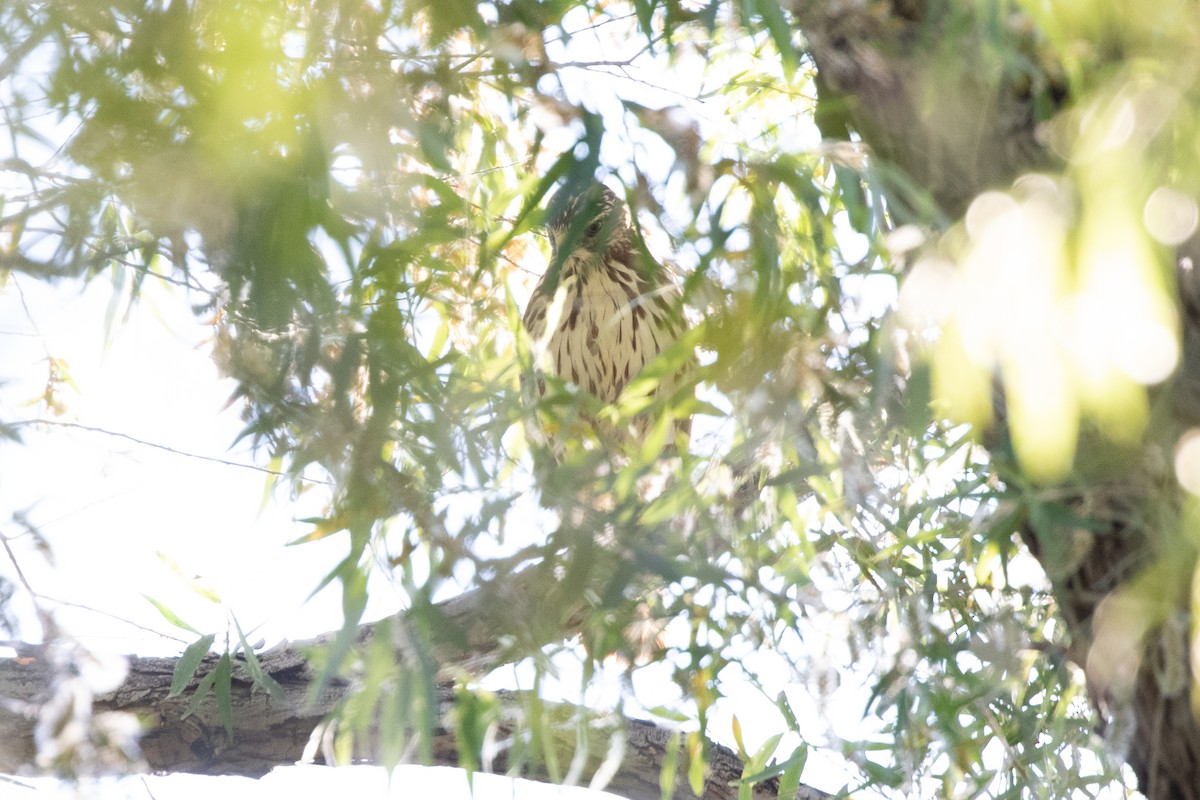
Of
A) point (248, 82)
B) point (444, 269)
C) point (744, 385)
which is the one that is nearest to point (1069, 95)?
point (744, 385)

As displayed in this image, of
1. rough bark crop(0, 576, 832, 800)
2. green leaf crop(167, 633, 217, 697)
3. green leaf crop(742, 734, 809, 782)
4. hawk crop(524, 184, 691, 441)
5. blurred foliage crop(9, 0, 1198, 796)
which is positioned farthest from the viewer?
hawk crop(524, 184, 691, 441)

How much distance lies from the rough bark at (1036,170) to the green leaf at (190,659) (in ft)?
3.86

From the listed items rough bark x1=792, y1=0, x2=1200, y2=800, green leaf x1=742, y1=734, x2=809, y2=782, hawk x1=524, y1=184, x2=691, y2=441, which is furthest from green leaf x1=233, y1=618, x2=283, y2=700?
hawk x1=524, y1=184, x2=691, y2=441

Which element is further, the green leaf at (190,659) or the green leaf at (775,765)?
the green leaf at (190,659)

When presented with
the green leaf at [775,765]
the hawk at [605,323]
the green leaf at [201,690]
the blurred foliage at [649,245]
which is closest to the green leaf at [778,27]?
the blurred foliage at [649,245]

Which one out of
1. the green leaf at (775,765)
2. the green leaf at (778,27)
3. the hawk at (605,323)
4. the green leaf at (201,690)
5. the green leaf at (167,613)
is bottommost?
the green leaf at (775,765)

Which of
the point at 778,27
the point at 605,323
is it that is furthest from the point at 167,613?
the point at 605,323

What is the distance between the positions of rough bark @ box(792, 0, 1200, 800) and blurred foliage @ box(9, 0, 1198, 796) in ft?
0.18

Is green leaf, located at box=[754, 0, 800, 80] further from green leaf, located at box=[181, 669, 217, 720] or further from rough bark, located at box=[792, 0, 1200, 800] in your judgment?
green leaf, located at box=[181, 669, 217, 720]

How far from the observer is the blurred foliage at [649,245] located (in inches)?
41.4

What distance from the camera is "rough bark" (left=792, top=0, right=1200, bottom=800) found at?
135 centimetres

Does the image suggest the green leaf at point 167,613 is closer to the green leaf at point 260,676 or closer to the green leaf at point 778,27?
the green leaf at point 260,676

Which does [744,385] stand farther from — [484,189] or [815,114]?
[484,189]

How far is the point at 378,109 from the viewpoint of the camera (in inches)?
42.3
